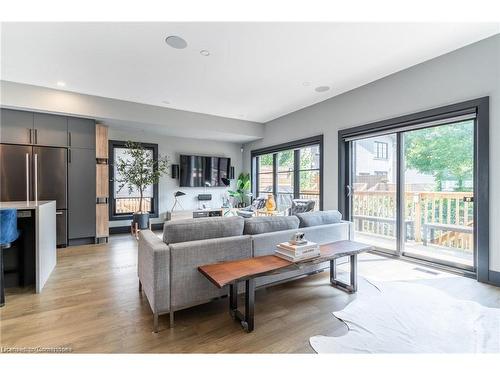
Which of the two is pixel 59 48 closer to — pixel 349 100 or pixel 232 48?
pixel 232 48

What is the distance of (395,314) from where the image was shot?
6.87 ft

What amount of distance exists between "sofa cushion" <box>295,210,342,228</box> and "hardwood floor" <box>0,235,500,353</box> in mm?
667

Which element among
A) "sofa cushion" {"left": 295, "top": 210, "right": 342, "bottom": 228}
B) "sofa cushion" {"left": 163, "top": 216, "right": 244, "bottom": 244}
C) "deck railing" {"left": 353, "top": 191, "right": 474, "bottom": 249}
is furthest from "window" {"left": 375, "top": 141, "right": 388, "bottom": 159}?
"sofa cushion" {"left": 163, "top": 216, "right": 244, "bottom": 244}

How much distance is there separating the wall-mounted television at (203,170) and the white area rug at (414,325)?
5.17 meters

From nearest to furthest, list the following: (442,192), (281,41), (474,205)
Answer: (281,41), (474,205), (442,192)

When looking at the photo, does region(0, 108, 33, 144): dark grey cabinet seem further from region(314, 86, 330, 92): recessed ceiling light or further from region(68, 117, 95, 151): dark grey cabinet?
region(314, 86, 330, 92): recessed ceiling light

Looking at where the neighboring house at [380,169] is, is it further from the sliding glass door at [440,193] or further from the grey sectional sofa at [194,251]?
the grey sectional sofa at [194,251]

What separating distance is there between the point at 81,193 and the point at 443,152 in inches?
235

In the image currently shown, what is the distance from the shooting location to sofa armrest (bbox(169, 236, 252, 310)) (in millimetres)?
1979

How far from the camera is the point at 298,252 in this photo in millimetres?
2139
